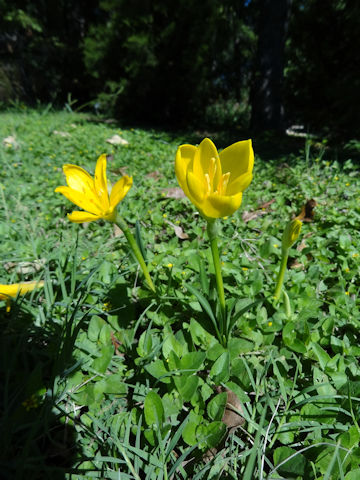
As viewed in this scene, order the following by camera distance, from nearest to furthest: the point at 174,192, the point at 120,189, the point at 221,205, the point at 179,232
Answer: the point at 221,205 → the point at 120,189 → the point at 179,232 → the point at 174,192

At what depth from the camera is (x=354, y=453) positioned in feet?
2.79

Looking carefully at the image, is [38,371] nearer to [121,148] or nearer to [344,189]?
[344,189]

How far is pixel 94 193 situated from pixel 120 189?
170mm

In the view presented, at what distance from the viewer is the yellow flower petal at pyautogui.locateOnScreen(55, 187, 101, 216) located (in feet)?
3.08

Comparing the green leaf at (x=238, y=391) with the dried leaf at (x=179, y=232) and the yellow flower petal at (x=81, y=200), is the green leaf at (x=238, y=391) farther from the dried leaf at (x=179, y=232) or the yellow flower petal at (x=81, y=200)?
the dried leaf at (x=179, y=232)

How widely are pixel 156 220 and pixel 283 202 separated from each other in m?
1.18

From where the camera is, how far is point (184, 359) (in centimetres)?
106

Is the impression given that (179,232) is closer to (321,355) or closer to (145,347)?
(145,347)

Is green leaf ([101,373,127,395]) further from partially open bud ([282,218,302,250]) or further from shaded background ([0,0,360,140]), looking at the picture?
shaded background ([0,0,360,140])

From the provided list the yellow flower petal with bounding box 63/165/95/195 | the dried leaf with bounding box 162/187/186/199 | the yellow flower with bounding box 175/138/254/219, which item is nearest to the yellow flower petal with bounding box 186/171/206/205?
the yellow flower with bounding box 175/138/254/219

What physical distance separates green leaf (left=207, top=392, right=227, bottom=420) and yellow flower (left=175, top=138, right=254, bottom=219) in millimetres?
671

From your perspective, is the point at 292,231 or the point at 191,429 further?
the point at 292,231

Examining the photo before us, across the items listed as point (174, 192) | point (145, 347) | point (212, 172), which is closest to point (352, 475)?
point (145, 347)

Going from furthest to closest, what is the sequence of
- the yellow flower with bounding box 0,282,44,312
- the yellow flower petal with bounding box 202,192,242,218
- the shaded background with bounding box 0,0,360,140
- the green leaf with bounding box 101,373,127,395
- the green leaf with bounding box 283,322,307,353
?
the shaded background with bounding box 0,0,360,140 < the yellow flower with bounding box 0,282,44,312 < the green leaf with bounding box 283,322,307,353 < the green leaf with bounding box 101,373,127,395 < the yellow flower petal with bounding box 202,192,242,218
